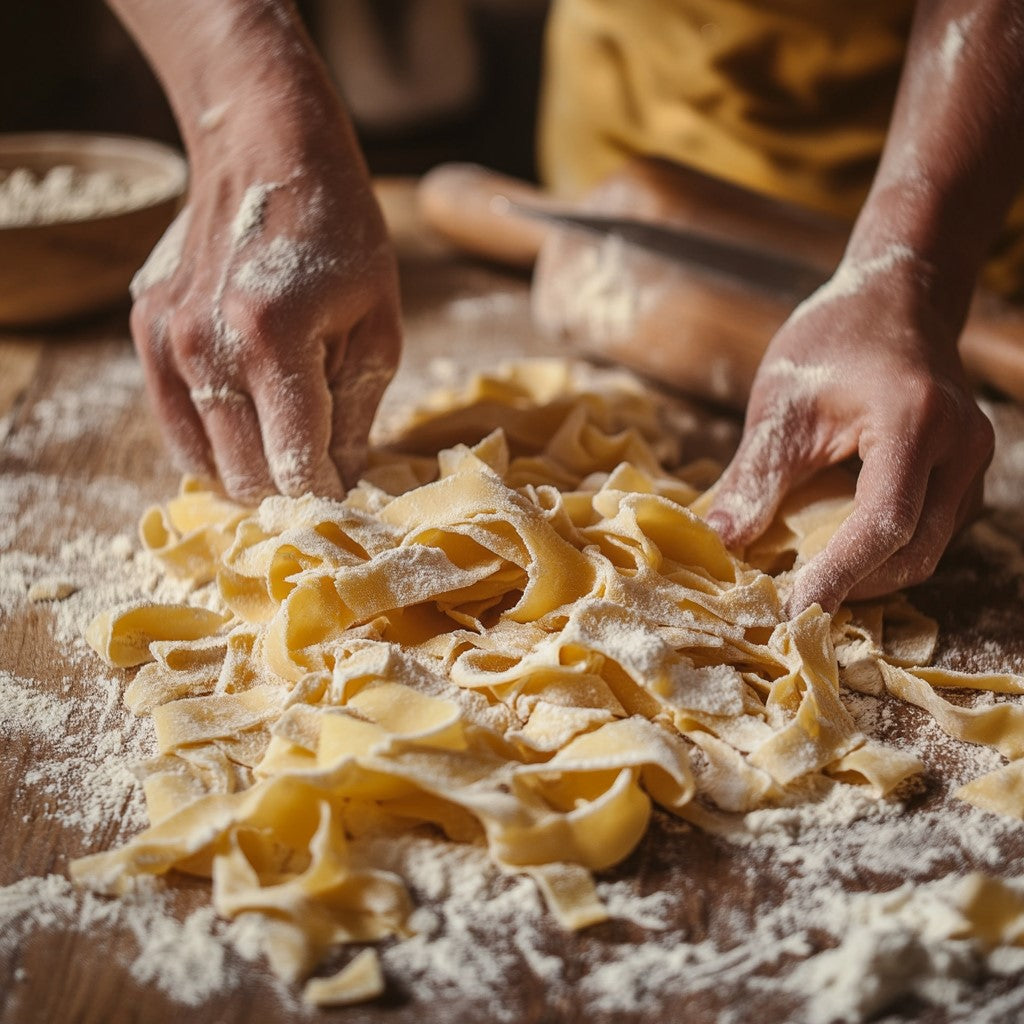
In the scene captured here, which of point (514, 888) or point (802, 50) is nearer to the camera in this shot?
point (514, 888)

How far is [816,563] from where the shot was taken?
1.22 meters

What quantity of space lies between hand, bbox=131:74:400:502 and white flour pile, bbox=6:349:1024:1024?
379 millimetres

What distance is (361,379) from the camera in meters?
1.42

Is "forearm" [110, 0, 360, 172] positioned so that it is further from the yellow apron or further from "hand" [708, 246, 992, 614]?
the yellow apron

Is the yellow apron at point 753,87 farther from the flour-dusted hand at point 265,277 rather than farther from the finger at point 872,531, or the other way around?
the finger at point 872,531

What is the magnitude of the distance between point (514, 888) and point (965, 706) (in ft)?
1.77

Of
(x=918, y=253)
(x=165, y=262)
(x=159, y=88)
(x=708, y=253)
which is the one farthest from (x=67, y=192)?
(x=918, y=253)

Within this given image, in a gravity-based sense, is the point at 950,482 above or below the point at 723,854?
Result: above

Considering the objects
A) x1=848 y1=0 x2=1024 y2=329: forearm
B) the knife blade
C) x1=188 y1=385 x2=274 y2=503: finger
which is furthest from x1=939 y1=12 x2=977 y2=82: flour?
x1=188 y1=385 x2=274 y2=503: finger

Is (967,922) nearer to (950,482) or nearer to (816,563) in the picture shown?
(816,563)

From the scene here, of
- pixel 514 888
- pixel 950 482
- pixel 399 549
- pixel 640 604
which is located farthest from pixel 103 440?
pixel 950 482

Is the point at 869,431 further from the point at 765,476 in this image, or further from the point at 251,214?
the point at 251,214

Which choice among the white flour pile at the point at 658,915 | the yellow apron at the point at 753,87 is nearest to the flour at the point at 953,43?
the yellow apron at the point at 753,87

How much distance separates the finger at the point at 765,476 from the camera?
1.33 metres
